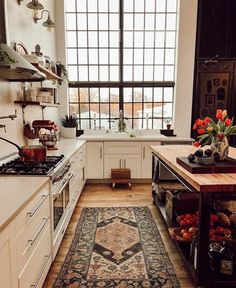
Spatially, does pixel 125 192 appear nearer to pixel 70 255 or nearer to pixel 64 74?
pixel 70 255

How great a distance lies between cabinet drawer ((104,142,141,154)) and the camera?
4.41 metres

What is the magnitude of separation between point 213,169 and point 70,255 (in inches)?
60.1

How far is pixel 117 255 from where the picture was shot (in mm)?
2336

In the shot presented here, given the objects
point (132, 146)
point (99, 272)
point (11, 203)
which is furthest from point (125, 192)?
point (11, 203)

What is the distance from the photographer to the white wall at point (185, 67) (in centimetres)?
457

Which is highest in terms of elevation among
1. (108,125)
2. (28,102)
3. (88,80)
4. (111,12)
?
(111,12)

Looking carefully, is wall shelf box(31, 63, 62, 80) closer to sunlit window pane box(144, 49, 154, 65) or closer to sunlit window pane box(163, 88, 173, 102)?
sunlit window pane box(144, 49, 154, 65)

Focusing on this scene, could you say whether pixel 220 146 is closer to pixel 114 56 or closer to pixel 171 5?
pixel 114 56

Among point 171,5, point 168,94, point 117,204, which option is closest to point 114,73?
point 168,94

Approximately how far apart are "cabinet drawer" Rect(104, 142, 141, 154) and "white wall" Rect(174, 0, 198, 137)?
998 mm

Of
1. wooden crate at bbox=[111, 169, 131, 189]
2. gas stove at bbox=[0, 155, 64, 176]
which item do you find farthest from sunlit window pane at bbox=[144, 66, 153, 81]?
gas stove at bbox=[0, 155, 64, 176]

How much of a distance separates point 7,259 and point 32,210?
38 centimetres

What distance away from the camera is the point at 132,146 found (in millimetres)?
4434

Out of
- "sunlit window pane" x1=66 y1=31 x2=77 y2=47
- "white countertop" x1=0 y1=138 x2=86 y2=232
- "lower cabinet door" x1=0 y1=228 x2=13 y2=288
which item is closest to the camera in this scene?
"lower cabinet door" x1=0 y1=228 x2=13 y2=288
